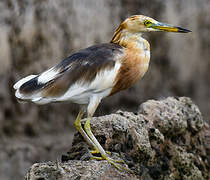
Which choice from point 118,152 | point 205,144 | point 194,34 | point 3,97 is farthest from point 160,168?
point 194,34

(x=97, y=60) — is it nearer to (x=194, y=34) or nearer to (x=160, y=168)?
(x=160, y=168)

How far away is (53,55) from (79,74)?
3.33 m

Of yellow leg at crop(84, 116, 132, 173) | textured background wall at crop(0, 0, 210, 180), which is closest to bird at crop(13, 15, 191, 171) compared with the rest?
yellow leg at crop(84, 116, 132, 173)

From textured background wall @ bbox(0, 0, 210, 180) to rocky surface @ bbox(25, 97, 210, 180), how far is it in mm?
2610

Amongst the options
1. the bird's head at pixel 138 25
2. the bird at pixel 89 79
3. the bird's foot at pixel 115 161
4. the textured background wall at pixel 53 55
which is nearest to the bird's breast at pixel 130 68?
the bird at pixel 89 79

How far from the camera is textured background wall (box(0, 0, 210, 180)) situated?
21.4 ft

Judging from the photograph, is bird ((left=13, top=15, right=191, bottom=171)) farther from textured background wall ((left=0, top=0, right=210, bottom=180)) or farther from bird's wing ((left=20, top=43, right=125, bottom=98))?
textured background wall ((left=0, top=0, right=210, bottom=180))

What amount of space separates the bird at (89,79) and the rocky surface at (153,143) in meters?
0.14

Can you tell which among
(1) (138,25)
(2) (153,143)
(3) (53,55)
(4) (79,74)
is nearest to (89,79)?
(4) (79,74)

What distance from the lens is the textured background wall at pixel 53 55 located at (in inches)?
257

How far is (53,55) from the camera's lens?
692 centimetres

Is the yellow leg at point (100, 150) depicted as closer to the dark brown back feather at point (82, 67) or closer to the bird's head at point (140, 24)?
the dark brown back feather at point (82, 67)

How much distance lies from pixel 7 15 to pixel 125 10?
78.5 inches

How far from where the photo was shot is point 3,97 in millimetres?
6492
